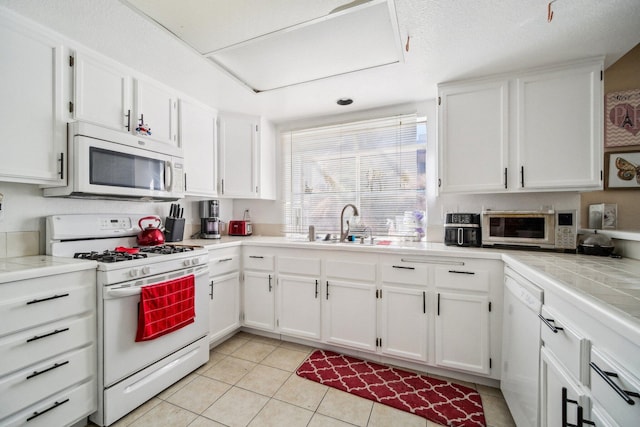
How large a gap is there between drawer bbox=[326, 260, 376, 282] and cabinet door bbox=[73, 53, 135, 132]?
1.95 metres

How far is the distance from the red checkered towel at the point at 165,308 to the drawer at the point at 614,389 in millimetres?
2100

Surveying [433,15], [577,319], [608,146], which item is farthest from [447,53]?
[577,319]

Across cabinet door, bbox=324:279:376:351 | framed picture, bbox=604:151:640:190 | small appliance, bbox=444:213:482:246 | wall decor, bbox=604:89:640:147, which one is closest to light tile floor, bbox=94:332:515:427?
cabinet door, bbox=324:279:376:351

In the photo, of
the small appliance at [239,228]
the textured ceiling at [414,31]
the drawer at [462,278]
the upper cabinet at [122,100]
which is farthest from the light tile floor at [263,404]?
the textured ceiling at [414,31]

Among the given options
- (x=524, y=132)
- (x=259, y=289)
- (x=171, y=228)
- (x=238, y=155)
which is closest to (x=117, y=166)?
(x=171, y=228)

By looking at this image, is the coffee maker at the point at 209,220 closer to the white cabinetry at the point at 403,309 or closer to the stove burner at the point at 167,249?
the stove burner at the point at 167,249

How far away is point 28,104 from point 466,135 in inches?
117

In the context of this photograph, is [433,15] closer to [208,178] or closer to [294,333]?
[208,178]

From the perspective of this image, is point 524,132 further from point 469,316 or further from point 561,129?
point 469,316

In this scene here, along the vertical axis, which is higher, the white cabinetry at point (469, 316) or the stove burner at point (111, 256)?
the stove burner at point (111, 256)

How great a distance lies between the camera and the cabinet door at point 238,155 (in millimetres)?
2943

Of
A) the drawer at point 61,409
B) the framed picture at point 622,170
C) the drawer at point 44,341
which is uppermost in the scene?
the framed picture at point 622,170

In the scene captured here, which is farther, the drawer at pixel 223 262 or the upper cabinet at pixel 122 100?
the drawer at pixel 223 262

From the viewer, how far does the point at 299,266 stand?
245 cm
